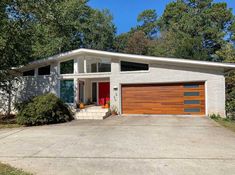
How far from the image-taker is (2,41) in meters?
15.9

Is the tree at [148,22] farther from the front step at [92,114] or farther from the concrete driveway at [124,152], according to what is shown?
the concrete driveway at [124,152]

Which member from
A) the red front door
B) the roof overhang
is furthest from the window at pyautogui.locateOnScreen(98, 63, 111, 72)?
the red front door

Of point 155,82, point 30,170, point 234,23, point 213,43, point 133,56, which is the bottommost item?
point 30,170

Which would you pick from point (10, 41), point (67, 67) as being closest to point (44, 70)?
point (67, 67)

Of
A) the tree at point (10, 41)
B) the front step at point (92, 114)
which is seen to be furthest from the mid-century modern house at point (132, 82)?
the tree at point (10, 41)

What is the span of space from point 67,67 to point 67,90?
5.39 feet

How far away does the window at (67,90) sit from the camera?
19167 millimetres

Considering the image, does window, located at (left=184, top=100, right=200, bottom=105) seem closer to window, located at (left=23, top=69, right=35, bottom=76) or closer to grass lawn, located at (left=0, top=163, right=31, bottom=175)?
window, located at (left=23, top=69, right=35, bottom=76)

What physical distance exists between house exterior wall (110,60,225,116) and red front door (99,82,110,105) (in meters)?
2.13

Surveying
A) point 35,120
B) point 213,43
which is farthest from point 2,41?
point 213,43

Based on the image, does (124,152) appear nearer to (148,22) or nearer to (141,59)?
(141,59)

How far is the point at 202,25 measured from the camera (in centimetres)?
4016

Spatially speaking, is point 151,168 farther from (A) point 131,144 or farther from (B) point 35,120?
(B) point 35,120

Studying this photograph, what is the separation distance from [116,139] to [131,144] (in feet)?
3.39
